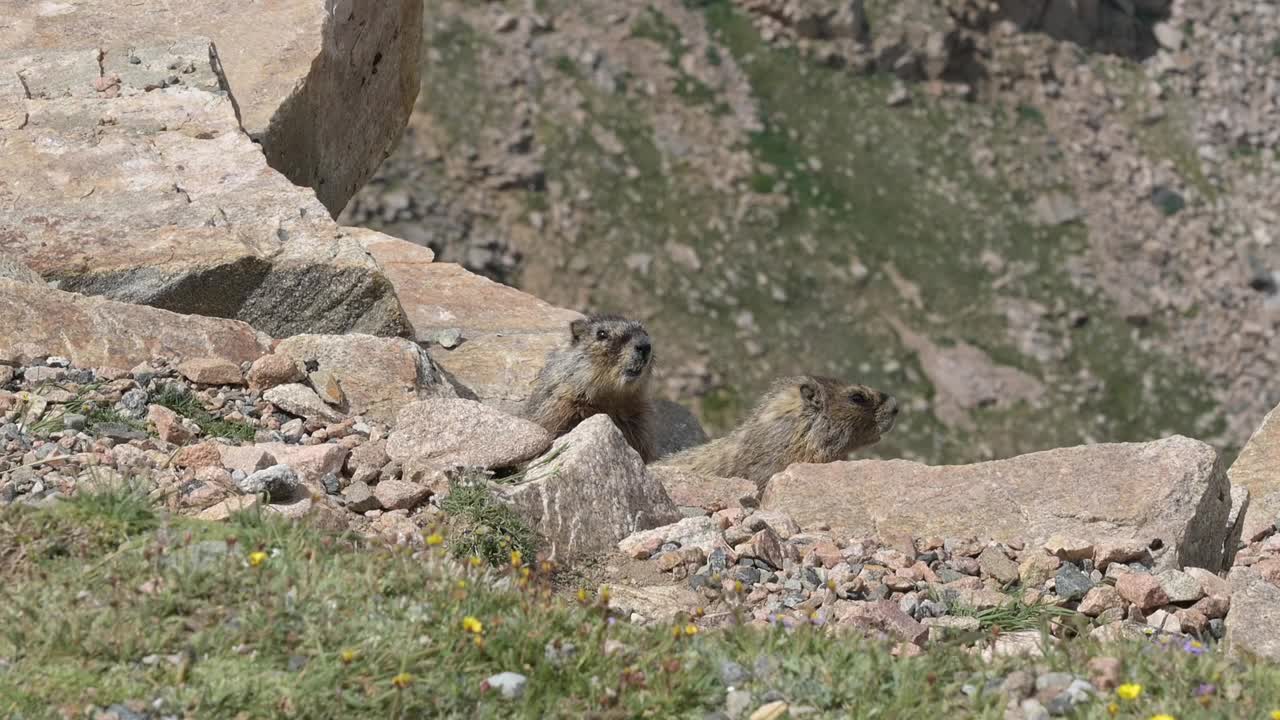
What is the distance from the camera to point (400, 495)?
24.1 feet

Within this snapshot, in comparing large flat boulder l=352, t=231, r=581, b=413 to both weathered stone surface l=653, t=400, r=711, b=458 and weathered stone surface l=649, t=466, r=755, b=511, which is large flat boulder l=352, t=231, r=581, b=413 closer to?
weathered stone surface l=653, t=400, r=711, b=458

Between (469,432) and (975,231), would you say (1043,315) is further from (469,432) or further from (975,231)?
(469,432)

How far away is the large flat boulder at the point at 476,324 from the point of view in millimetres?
13070

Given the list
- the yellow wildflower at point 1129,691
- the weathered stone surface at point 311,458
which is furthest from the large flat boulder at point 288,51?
the yellow wildflower at point 1129,691

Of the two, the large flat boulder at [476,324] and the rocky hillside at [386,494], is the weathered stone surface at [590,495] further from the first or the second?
the large flat boulder at [476,324]

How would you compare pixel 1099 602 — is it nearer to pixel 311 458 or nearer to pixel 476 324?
pixel 311 458

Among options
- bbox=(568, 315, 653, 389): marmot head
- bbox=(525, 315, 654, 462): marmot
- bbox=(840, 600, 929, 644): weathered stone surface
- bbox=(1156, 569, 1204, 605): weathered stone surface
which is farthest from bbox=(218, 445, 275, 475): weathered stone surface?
bbox=(568, 315, 653, 389): marmot head

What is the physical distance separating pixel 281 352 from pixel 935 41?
4914cm

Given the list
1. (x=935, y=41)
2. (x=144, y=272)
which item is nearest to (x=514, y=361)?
(x=144, y=272)

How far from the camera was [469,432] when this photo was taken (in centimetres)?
809

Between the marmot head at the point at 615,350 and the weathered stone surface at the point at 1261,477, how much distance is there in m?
4.62

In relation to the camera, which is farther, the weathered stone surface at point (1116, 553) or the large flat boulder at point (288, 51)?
the large flat boulder at point (288, 51)

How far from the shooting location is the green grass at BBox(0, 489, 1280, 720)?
495 cm

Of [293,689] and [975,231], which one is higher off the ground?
[293,689]
